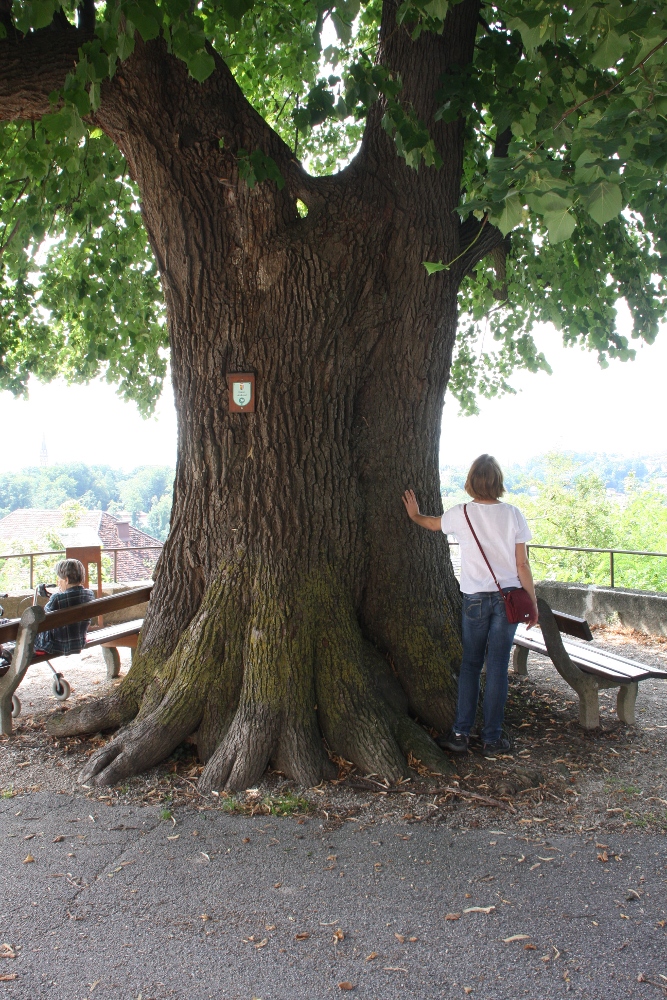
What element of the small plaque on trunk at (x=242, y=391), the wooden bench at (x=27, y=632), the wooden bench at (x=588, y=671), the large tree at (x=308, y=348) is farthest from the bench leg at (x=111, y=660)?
the wooden bench at (x=588, y=671)

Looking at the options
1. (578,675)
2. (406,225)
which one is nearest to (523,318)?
(406,225)

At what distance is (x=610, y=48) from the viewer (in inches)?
127

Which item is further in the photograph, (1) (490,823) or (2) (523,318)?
(2) (523,318)

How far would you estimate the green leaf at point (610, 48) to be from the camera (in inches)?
127

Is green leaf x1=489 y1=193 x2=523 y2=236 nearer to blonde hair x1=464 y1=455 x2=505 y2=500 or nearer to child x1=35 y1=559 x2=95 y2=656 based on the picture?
blonde hair x1=464 y1=455 x2=505 y2=500

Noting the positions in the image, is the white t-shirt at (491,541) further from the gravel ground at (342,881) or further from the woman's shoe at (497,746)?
the gravel ground at (342,881)

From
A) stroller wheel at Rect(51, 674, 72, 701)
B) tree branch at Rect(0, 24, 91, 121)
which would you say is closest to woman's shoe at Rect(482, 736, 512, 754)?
stroller wheel at Rect(51, 674, 72, 701)

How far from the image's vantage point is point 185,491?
4723 mm

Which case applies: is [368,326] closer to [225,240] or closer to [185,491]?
[225,240]

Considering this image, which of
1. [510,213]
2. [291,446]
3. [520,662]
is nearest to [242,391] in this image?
[291,446]

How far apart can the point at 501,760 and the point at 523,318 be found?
6.17 m

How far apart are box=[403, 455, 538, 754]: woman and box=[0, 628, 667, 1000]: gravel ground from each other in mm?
214

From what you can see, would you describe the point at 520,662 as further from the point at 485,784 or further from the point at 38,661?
the point at 38,661

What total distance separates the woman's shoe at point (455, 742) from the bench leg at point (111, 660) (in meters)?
3.28
